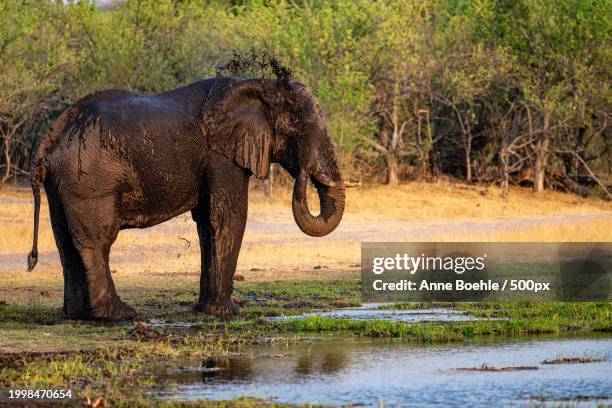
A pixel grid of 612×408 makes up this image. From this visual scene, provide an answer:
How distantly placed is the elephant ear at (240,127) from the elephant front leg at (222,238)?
0.92 ft

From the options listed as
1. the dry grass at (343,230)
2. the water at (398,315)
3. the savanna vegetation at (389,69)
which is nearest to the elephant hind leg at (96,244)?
the dry grass at (343,230)

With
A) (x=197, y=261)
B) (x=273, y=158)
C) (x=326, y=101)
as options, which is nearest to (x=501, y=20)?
(x=326, y=101)

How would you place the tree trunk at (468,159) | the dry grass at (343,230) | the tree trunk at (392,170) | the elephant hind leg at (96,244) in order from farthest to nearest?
the tree trunk at (468,159) < the tree trunk at (392,170) < the dry grass at (343,230) < the elephant hind leg at (96,244)

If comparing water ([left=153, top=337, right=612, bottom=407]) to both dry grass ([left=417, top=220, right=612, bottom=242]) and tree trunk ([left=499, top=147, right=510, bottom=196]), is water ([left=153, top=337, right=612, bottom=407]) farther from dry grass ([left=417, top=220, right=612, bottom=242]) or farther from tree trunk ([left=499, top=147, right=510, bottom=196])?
tree trunk ([left=499, top=147, right=510, bottom=196])

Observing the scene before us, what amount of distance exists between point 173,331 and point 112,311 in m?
1.03

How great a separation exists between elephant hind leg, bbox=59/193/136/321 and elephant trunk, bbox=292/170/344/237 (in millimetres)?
2199

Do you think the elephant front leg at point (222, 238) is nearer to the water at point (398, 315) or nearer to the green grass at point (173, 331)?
the green grass at point (173, 331)

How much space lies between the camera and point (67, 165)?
1395 centimetres

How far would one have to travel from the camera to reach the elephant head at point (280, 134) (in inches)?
582

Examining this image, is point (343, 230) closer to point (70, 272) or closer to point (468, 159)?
point (468, 159)

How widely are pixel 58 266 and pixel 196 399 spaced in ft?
43.9

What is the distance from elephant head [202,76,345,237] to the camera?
14.8 m

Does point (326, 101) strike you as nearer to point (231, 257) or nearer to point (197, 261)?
point (197, 261)

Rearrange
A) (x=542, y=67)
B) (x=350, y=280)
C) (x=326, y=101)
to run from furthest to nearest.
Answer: (x=542, y=67), (x=326, y=101), (x=350, y=280)
